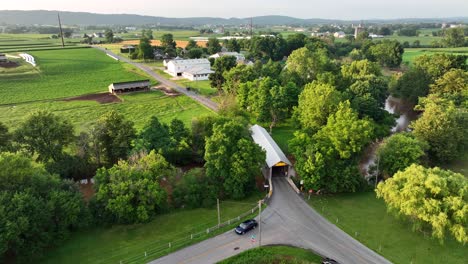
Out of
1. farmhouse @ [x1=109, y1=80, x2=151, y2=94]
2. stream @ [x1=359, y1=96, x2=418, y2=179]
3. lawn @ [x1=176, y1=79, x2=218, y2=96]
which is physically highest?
farmhouse @ [x1=109, y1=80, x2=151, y2=94]

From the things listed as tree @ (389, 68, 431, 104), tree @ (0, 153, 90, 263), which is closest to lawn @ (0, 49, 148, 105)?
tree @ (0, 153, 90, 263)

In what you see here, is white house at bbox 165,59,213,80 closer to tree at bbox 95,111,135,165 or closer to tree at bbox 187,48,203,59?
tree at bbox 187,48,203,59

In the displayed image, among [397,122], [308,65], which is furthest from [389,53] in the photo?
[397,122]

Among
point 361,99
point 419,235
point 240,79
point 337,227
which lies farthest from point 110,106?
point 419,235

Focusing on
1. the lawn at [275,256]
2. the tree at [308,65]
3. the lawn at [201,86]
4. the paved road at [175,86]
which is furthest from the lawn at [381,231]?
the lawn at [201,86]

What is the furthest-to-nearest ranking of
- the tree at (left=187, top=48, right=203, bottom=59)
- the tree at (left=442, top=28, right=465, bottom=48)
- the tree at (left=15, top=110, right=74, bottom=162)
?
the tree at (left=442, top=28, right=465, bottom=48) → the tree at (left=187, top=48, right=203, bottom=59) → the tree at (left=15, top=110, right=74, bottom=162)

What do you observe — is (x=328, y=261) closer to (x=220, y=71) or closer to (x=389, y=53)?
(x=220, y=71)

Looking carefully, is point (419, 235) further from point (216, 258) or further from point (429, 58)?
point (429, 58)
